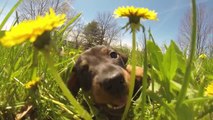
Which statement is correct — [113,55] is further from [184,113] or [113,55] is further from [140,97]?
[184,113]

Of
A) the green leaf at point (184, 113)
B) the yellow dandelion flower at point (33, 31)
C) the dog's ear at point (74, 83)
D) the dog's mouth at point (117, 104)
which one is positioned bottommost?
the dog's mouth at point (117, 104)

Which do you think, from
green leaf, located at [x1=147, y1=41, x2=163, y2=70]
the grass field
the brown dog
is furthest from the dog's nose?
green leaf, located at [x1=147, y1=41, x2=163, y2=70]

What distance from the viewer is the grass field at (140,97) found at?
804 millimetres

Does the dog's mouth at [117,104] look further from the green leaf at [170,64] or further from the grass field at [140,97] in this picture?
the green leaf at [170,64]

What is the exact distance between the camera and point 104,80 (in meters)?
1.56

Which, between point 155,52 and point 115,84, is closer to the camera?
point 155,52

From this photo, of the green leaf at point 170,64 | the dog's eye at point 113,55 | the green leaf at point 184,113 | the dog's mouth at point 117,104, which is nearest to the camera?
the green leaf at point 184,113

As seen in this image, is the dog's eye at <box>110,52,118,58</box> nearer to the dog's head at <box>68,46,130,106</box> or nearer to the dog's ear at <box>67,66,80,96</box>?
the dog's head at <box>68,46,130,106</box>

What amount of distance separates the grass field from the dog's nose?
0.12 meters

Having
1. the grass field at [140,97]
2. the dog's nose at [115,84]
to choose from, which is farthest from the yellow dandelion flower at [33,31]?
the dog's nose at [115,84]

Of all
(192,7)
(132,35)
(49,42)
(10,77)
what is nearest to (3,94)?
(10,77)

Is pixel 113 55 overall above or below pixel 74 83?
above

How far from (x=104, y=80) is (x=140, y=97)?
0.29 m

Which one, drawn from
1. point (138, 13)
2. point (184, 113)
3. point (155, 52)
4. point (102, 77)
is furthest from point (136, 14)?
point (102, 77)
